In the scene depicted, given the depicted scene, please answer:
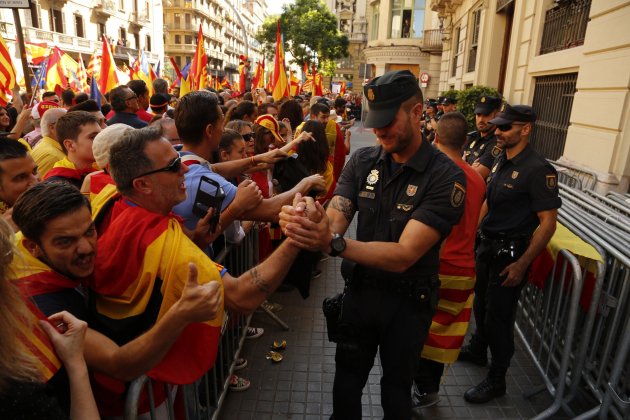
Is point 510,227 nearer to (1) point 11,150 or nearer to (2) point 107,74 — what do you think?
(1) point 11,150

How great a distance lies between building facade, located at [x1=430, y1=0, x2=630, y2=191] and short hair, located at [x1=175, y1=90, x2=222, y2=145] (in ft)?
15.5

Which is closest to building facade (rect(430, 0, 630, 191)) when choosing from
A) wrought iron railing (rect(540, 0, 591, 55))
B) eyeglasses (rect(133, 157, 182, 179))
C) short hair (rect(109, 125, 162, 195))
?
wrought iron railing (rect(540, 0, 591, 55))

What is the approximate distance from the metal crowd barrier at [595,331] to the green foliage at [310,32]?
132 ft

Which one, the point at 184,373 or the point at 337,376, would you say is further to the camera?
the point at 337,376

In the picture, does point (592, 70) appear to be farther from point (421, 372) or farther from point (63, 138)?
point (63, 138)

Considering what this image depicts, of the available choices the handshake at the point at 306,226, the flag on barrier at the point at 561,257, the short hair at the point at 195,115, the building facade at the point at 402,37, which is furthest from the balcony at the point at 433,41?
the handshake at the point at 306,226

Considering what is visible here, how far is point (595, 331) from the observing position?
3047 mm

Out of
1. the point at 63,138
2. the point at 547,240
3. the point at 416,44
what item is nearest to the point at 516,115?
the point at 547,240

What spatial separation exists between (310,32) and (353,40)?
60.1ft

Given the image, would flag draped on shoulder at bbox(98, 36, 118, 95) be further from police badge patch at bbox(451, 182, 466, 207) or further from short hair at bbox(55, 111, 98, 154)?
police badge patch at bbox(451, 182, 466, 207)

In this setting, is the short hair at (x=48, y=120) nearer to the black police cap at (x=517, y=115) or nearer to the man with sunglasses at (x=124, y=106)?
the man with sunglasses at (x=124, y=106)

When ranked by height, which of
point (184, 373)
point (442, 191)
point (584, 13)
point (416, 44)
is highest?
point (416, 44)

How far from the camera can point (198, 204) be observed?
2.52 metres

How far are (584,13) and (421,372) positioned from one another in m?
6.28
